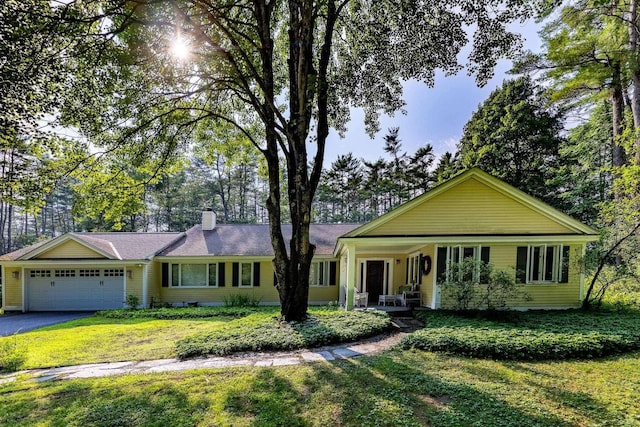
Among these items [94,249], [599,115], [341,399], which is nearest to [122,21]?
[341,399]

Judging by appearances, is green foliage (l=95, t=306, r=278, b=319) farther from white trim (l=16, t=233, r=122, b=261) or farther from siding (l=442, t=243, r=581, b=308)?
siding (l=442, t=243, r=581, b=308)

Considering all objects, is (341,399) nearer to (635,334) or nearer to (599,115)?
(635,334)

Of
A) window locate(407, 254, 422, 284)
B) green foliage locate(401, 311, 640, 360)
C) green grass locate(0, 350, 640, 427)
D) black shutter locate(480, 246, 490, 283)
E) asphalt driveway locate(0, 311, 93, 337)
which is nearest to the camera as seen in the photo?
green grass locate(0, 350, 640, 427)

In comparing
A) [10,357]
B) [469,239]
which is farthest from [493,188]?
[10,357]

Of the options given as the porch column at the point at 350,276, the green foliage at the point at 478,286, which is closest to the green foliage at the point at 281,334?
the porch column at the point at 350,276

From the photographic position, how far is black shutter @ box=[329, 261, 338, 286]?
14.0m

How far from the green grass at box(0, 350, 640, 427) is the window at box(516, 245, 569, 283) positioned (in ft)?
17.0

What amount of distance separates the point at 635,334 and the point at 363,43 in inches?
389

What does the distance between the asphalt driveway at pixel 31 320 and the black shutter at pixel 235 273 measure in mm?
6022

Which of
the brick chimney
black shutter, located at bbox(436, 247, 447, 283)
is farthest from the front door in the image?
the brick chimney

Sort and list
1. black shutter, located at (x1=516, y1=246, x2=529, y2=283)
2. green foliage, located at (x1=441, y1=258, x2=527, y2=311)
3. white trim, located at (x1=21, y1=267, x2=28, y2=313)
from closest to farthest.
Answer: green foliage, located at (x1=441, y1=258, x2=527, y2=311), black shutter, located at (x1=516, y1=246, x2=529, y2=283), white trim, located at (x1=21, y1=267, x2=28, y2=313)

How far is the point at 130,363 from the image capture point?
590 centimetres

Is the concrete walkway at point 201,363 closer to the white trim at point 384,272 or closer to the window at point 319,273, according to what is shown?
the white trim at point 384,272

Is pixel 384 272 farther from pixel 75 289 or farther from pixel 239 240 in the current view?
pixel 75 289
